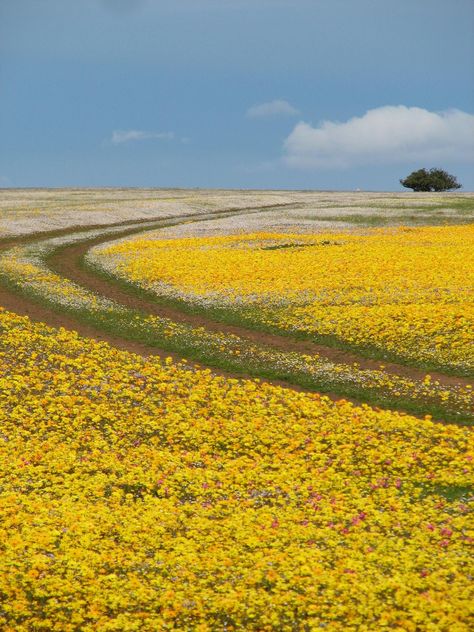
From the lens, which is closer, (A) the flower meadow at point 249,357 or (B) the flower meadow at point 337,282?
(A) the flower meadow at point 249,357

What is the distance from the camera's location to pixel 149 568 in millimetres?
17266

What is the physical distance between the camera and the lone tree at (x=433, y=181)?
16000 centimetres

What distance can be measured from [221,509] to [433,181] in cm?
15279

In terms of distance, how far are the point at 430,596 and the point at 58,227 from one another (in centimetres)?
7719

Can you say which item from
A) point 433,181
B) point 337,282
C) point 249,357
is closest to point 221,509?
point 249,357

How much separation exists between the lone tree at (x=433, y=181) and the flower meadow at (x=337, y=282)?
90612 mm

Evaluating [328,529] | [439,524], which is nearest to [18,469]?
[328,529]

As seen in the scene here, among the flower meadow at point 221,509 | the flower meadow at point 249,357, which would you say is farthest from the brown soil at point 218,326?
the flower meadow at point 221,509

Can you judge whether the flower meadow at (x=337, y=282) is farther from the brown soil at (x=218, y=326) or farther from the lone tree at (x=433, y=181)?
the lone tree at (x=433, y=181)

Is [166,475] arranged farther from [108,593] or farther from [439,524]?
[439,524]

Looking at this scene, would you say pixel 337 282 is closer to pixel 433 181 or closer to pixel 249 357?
pixel 249 357

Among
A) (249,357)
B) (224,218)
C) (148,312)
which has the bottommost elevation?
(249,357)

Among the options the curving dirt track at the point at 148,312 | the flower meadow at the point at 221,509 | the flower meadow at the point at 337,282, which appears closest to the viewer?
the flower meadow at the point at 221,509

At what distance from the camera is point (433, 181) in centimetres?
16038
